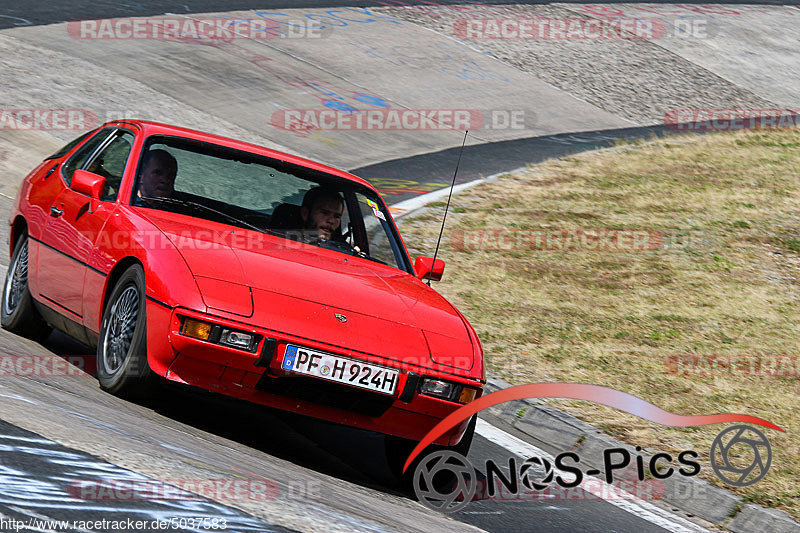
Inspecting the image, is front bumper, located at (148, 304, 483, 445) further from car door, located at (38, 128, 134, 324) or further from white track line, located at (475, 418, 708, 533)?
white track line, located at (475, 418, 708, 533)

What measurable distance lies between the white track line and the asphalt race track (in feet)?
0.06

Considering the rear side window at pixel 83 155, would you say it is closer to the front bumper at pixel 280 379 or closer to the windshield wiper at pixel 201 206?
the windshield wiper at pixel 201 206

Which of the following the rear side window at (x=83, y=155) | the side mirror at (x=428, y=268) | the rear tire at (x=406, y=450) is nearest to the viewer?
the rear tire at (x=406, y=450)

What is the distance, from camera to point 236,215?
20.1 feet

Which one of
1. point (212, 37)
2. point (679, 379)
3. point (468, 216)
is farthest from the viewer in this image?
point (212, 37)

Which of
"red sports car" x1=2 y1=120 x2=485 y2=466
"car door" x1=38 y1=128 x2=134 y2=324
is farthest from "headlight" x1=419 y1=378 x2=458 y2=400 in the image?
"car door" x1=38 y1=128 x2=134 y2=324

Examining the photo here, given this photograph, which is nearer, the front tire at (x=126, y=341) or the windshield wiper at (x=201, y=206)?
Answer: the front tire at (x=126, y=341)

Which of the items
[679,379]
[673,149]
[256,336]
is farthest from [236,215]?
[673,149]

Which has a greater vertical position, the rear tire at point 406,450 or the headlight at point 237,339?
the headlight at point 237,339

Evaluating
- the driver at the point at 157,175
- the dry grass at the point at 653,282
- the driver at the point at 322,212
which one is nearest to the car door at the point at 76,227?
the driver at the point at 157,175

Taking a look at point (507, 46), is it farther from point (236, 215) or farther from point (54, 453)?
point (54, 453)

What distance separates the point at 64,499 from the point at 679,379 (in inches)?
214

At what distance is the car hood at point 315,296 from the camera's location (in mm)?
4914

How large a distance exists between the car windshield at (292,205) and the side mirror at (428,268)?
78mm
